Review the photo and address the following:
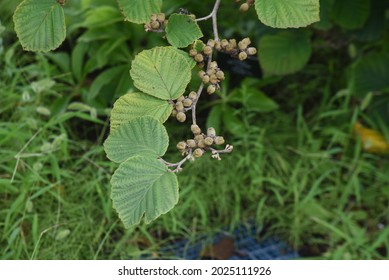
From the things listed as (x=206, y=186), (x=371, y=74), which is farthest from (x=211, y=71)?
(x=371, y=74)

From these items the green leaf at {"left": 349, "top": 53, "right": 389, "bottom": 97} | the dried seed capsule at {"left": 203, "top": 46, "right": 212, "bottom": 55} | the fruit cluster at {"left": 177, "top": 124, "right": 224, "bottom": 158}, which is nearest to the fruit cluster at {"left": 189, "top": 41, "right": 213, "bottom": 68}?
the dried seed capsule at {"left": 203, "top": 46, "right": 212, "bottom": 55}

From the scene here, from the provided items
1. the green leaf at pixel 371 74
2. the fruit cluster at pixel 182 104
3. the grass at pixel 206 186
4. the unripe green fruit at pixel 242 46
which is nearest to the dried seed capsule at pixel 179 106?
the fruit cluster at pixel 182 104

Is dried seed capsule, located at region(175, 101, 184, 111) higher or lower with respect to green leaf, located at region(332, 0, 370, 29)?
higher

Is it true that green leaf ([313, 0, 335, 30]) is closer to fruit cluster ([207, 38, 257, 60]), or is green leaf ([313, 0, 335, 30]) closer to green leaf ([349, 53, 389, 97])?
green leaf ([349, 53, 389, 97])

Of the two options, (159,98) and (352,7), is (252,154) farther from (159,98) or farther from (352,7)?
(159,98)

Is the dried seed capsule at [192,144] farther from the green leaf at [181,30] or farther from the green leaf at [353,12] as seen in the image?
the green leaf at [353,12]
